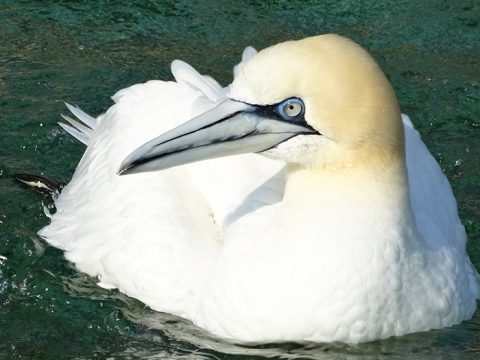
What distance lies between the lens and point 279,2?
11.3 metres

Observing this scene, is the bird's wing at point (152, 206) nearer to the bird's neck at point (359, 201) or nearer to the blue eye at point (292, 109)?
the bird's neck at point (359, 201)

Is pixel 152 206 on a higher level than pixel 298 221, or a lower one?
higher

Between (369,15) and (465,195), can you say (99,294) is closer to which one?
(465,195)

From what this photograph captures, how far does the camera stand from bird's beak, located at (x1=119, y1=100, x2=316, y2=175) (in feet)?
19.4

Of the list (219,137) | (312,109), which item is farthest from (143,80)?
(312,109)

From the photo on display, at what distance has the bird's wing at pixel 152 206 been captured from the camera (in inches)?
256

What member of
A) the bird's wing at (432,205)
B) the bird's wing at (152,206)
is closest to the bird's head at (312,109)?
the bird's wing at (152,206)

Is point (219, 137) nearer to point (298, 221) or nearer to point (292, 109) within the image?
point (292, 109)

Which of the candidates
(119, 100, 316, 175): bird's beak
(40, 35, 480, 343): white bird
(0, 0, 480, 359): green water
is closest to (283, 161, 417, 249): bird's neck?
(40, 35, 480, 343): white bird

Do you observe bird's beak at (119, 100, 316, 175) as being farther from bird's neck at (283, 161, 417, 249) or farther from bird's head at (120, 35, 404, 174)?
bird's neck at (283, 161, 417, 249)

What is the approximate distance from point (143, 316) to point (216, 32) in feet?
14.8

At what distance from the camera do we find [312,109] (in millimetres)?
5793

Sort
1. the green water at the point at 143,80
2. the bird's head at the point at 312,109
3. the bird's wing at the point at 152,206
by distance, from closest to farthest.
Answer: the bird's head at the point at 312,109 < the bird's wing at the point at 152,206 < the green water at the point at 143,80

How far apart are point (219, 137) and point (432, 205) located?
152 centimetres
